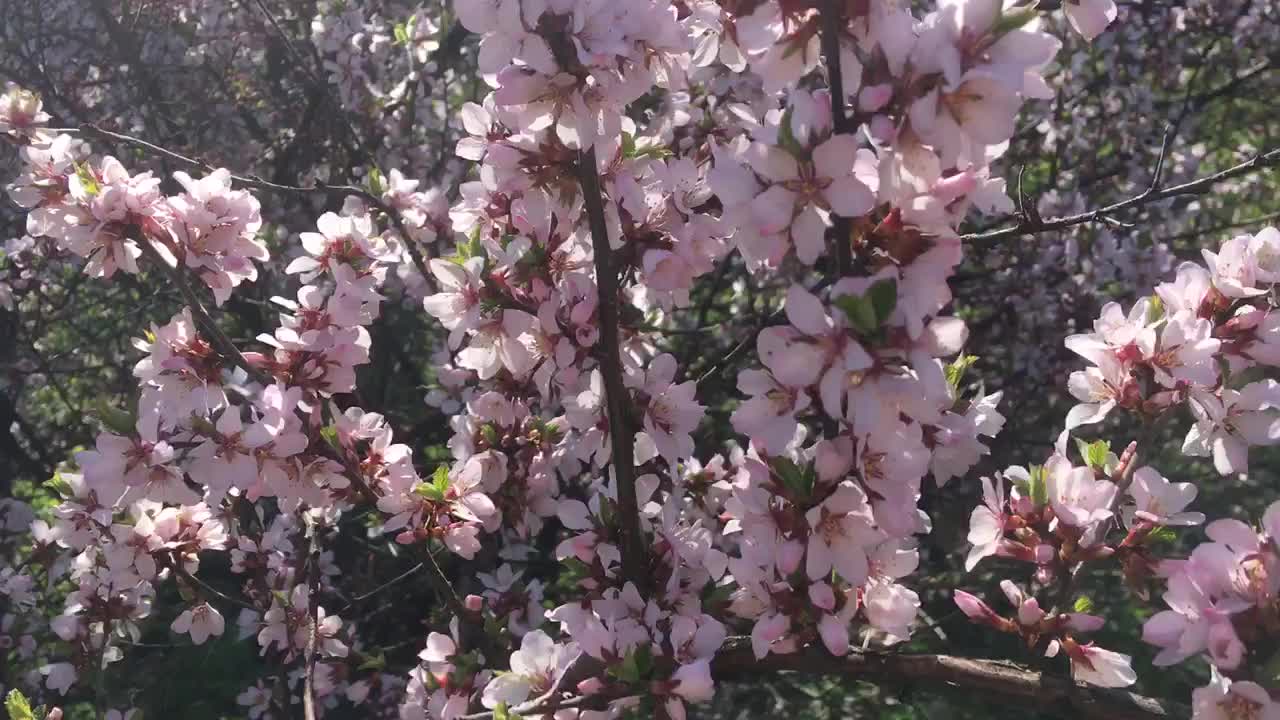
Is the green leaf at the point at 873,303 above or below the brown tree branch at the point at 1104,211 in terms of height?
below

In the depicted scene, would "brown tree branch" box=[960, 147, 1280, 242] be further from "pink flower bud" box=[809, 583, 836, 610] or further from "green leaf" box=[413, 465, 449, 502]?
"green leaf" box=[413, 465, 449, 502]

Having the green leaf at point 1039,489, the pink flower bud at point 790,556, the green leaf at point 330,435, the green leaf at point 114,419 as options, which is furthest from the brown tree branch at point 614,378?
the green leaf at point 114,419

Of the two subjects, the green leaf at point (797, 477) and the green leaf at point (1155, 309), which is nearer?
the green leaf at point (797, 477)

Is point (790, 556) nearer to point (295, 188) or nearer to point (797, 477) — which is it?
point (797, 477)

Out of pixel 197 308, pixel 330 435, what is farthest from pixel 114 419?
pixel 330 435

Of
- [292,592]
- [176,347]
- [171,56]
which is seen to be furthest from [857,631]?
[171,56]

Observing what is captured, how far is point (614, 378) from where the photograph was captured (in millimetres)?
1731

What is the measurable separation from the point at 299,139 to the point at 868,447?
15.1ft

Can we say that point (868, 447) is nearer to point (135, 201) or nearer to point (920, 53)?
point (920, 53)

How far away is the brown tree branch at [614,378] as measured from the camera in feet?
5.41

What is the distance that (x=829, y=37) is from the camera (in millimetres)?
1225

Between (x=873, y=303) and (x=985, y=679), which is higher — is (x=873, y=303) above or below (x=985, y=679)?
above

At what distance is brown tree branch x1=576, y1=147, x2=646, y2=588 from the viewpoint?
1648 millimetres

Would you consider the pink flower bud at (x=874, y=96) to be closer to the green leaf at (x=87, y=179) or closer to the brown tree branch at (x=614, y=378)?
the brown tree branch at (x=614, y=378)
